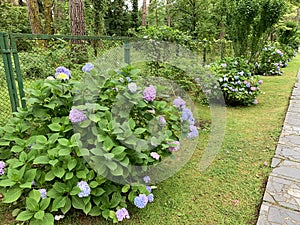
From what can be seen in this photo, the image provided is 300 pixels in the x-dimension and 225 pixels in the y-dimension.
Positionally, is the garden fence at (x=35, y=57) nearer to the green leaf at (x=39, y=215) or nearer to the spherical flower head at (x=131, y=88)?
the spherical flower head at (x=131, y=88)

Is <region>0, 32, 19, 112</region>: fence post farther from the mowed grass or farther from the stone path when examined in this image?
the stone path

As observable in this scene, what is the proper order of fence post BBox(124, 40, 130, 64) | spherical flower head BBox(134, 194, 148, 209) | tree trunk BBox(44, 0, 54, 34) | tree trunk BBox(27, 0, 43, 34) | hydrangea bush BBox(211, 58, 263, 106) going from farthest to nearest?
tree trunk BBox(44, 0, 54, 34) → tree trunk BBox(27, 0, 43, 34) → hydrangea bush BBox(211, 58, 263, 106) → fence post BBox(124, 40, 130, 64) → spherical flower head BBox(134, 194, 148, 209)

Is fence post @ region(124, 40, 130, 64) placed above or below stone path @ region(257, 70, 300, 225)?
above

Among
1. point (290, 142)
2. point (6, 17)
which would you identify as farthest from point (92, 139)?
point (6, 17)

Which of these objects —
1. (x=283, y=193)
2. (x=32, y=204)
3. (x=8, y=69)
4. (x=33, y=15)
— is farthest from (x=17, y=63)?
(x=33, y=15)

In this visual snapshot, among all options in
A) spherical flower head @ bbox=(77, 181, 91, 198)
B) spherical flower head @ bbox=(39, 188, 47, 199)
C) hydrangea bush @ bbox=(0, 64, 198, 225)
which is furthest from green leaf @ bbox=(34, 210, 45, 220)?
spherical flower head @ bbox=(77, 181, 91, 198)

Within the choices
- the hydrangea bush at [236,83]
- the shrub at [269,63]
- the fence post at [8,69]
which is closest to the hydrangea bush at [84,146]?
the fence post at [8,69]

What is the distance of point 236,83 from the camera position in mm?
4270

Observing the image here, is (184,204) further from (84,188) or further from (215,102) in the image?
(215,102)

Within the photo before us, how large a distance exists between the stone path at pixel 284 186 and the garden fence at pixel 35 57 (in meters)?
2.04

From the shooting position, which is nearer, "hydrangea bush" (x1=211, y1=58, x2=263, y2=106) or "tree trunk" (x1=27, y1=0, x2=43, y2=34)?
"hydrangea bush" (x1=211, y1=58, x2=263, y2=106)

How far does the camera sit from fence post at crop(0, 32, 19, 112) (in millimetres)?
2018

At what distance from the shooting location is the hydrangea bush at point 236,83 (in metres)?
4.25

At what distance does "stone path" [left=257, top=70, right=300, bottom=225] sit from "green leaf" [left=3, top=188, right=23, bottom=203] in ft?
5.19
